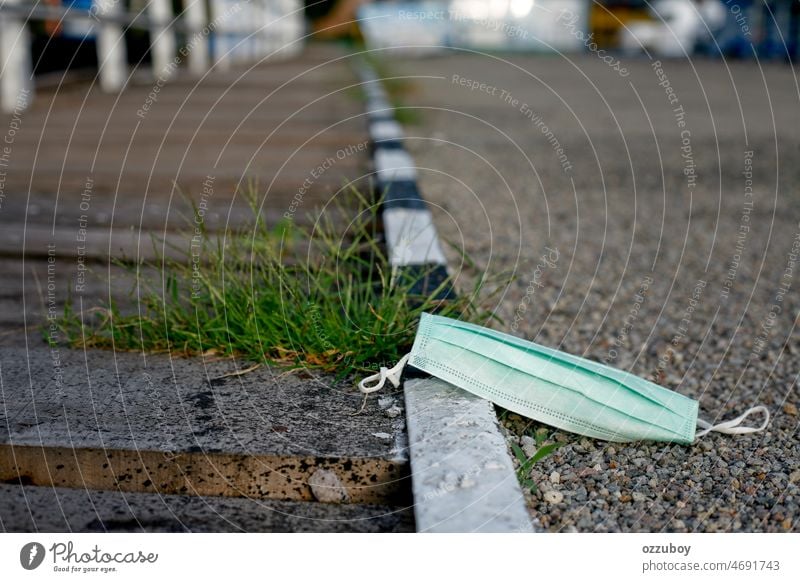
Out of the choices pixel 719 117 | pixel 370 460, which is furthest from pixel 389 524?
pixel 719 117

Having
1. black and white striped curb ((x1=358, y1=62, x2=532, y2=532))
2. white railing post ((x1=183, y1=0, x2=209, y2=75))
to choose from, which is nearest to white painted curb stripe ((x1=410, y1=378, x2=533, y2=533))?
black and white striped curb ((x1=358, y1=62, x2=532, y2=532))

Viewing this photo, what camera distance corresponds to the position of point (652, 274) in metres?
3.59

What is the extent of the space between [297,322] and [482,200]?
282cm

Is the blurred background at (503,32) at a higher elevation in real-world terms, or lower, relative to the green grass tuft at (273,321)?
lower

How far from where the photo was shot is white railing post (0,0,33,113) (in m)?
7.02

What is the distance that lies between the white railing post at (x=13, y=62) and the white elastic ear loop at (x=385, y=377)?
6048 mm

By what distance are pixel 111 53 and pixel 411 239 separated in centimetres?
778

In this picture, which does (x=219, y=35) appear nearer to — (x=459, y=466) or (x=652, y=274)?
(x=652, y=274)

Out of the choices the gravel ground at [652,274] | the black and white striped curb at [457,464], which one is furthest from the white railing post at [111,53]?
the black and white striped curb at [457,464]

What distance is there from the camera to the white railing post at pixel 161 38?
426 inches

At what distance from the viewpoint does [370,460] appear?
5.77 ft
